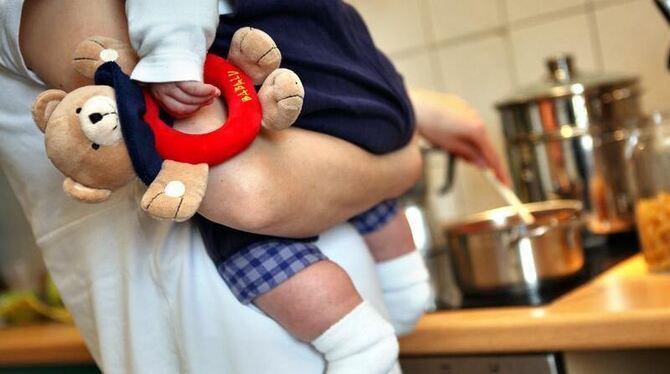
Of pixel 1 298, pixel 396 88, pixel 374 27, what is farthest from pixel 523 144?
pixel 1 298

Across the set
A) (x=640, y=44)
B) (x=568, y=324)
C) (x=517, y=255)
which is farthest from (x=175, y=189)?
(x=640, y=44)

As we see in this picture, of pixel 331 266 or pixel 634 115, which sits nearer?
pixel 331 266

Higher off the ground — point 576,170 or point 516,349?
point 576,170

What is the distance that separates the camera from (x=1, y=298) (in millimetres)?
1555

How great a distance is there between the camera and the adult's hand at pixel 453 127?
0.85m

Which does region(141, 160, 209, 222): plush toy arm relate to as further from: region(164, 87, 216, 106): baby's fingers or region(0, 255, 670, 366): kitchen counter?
region(0, 255, 670, 366): kitchen counter

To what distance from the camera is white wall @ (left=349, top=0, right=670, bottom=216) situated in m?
1.27

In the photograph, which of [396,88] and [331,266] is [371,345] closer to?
[331,266]

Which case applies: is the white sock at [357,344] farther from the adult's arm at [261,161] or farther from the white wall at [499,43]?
the white wall at [499,43]

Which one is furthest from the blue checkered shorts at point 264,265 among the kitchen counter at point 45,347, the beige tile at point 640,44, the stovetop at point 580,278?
the beige tile at point 640,44

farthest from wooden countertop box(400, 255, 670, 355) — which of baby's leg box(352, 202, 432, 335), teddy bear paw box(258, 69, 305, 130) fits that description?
teddy bear paw box(258, 69, 305, 130)

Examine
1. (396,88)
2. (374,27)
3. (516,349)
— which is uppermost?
(374,27)

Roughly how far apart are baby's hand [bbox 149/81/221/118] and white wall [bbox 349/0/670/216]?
928 millimetres

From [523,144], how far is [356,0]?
0.47m
